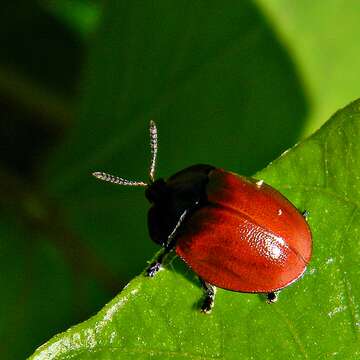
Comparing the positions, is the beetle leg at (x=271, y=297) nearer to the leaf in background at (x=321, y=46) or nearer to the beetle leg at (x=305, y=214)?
the beetle leg at (x=305, y=214)

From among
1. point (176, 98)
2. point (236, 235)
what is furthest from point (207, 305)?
point (176, 98)

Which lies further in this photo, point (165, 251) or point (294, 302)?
point (165, 251)

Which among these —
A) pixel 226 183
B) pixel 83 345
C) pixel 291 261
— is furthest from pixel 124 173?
pixel 83 345

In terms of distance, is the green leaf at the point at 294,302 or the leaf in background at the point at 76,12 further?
the leaf in background at the point at 76,12

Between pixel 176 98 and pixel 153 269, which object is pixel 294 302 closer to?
pixel 153 269

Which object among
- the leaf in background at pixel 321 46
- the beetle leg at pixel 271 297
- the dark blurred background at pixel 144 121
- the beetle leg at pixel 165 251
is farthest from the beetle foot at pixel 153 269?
the leaf in background at pixel 321 46

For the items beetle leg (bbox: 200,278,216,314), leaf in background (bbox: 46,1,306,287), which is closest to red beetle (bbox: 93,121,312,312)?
beetle leg (bbox: 200,278,216,314)

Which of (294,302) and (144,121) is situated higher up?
(294,302)
